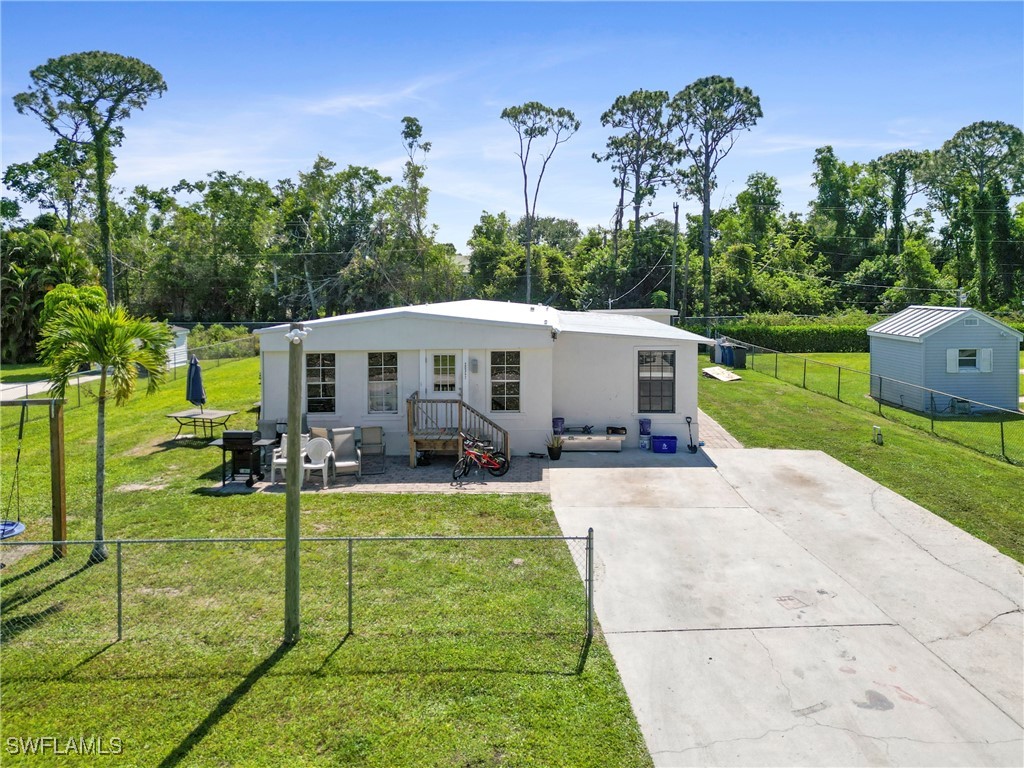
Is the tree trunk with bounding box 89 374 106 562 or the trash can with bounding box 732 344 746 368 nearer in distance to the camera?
the tree trunk with bounding box 89 374 106 562

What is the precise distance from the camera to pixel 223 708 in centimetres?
622

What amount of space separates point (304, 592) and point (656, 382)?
10.3 meters

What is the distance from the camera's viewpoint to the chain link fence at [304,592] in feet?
24.9

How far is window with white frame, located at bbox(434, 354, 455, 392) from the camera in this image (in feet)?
51.3

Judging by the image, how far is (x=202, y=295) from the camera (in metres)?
49.7

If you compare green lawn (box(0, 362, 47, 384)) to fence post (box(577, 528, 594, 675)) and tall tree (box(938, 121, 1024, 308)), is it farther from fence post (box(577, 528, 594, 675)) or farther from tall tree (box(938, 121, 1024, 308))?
tall tree (box(938, 121, 1024, 308))

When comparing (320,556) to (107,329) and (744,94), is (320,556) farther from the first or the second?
(744,94)

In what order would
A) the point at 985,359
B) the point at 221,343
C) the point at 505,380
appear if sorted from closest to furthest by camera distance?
the point at 505,380 < the point at 985,359 < the point at 221,343

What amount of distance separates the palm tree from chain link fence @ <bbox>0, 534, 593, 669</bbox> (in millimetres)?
897

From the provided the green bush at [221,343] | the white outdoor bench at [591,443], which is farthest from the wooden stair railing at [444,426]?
the green bush at [221,343]

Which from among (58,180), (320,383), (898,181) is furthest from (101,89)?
(898,181)

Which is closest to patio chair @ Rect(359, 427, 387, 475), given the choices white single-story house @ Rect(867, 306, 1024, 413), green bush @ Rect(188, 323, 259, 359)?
white single-story house @ Rect(867, 306, 1024, 413)

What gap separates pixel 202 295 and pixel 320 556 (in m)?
44.8

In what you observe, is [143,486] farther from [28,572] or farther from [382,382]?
[382,382]
